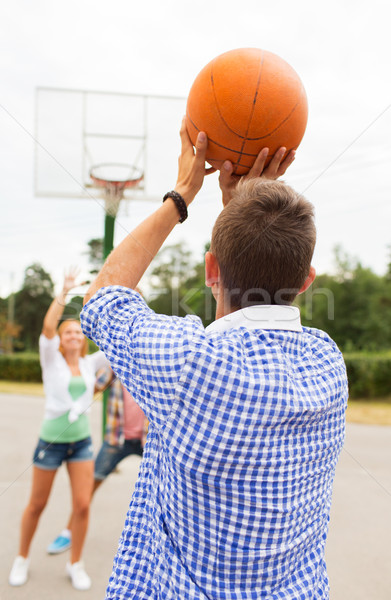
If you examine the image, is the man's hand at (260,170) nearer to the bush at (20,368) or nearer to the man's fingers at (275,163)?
the man's fingers at (275,163)

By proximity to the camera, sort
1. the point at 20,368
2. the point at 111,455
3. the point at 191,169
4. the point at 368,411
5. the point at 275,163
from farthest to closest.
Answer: the point at 20,368, the point at 368,411, the point at 111,455, the point at 275,163, the point at 191,169

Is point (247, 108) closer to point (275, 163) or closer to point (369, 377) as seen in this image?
point (275, 163)

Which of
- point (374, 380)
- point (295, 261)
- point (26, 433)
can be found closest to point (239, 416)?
point (295, 261)

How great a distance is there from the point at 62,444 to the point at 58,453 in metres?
0.07

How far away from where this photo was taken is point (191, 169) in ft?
4.52

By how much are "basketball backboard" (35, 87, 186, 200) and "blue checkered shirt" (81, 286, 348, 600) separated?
525cm

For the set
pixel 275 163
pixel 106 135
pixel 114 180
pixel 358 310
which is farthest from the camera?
pixel 358 310

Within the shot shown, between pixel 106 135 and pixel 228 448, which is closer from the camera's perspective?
pixel 228 448

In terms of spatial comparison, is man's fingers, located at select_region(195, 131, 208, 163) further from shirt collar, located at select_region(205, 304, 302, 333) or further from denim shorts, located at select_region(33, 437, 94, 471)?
denim shorts, located at select_region(33, 437, 94, 471)

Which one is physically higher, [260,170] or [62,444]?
[260,170]

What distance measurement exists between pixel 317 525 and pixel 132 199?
5391mm

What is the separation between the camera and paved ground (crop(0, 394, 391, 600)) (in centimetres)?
344

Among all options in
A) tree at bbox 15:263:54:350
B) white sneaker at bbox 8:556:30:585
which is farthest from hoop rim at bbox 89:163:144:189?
tree at bbox 15:263:54:350

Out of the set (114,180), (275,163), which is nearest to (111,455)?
(275,163)
